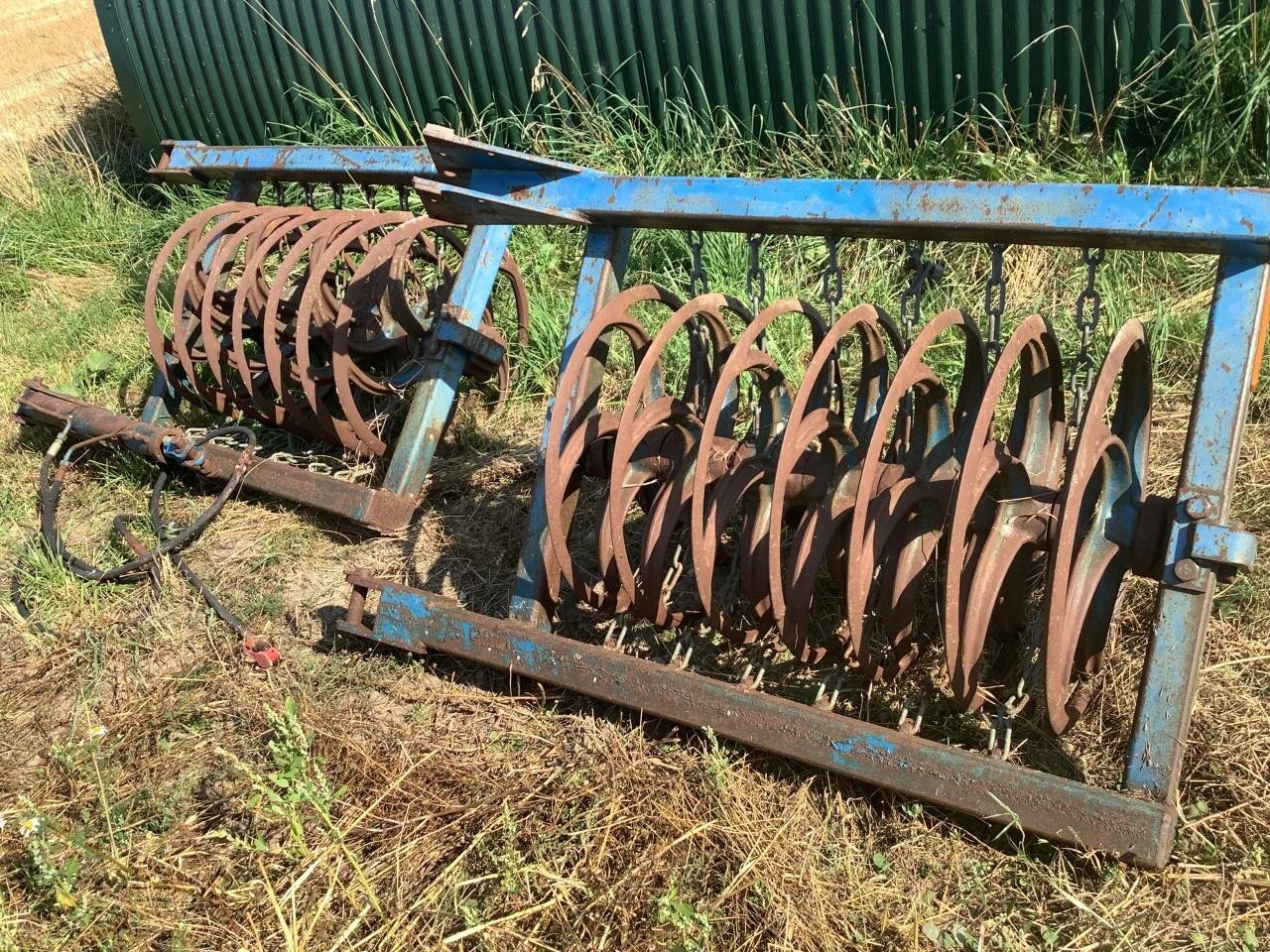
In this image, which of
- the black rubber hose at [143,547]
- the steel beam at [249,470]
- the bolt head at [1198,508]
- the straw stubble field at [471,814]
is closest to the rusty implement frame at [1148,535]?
the bolt head at [1198,508]

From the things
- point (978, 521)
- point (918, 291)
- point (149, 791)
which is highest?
point (918, 291)

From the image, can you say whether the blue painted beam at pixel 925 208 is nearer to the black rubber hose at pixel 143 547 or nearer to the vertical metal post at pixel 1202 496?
the vertical metal post at pixel 1202 496

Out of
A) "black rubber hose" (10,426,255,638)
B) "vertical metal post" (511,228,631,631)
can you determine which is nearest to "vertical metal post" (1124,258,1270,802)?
"vertical metal post" (511,228,631,631)

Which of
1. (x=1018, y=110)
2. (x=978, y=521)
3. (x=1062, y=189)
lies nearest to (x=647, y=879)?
(x=978, y=521)

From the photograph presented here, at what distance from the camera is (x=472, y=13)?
576 cm

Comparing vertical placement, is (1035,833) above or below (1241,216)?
below

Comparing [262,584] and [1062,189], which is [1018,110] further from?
[262,584]

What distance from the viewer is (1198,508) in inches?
84.8

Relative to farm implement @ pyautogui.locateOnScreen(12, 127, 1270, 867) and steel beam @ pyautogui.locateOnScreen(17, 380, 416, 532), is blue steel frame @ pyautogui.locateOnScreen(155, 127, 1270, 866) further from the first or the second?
steel beam @ pyautogui.locateOnScreen(17, 380, 416, 532)

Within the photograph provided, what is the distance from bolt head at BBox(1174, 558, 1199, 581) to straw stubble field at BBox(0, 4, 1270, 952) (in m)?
0.58

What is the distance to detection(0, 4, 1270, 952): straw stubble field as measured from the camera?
7.45 ft

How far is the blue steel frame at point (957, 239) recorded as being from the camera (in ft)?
7.11

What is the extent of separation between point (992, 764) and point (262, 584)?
222 cm

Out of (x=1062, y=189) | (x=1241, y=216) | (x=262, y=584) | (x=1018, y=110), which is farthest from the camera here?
(x=1018, y=110)
